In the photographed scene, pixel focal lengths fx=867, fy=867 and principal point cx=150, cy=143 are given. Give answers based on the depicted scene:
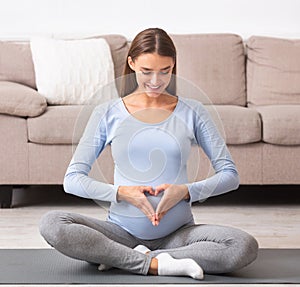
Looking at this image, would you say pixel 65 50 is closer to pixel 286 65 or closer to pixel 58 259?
pixel 286 65

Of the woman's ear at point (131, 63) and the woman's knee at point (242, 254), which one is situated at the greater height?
the woman's ear at point (131, 63)

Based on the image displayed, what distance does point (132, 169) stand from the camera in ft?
8.20

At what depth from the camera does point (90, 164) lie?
101 inches

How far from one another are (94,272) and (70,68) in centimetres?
178

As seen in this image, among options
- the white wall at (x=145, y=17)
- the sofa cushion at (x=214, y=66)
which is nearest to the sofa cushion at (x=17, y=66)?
the white wall at (x=145, y=17)

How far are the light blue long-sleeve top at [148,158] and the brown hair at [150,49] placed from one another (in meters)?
0.07

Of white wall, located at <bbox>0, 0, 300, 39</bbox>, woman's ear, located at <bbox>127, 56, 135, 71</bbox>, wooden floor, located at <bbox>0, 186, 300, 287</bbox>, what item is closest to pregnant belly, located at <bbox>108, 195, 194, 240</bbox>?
woman's ear, located at <bbox>127, 56, 135, 71</bbox>

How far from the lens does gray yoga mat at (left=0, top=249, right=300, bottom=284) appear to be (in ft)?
8.07

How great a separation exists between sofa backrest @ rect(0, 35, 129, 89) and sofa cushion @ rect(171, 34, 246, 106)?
32cm

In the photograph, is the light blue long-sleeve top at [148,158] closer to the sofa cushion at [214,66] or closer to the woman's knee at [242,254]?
the woman's knee at [242,254]

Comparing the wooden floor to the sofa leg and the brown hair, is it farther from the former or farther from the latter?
the brown hair

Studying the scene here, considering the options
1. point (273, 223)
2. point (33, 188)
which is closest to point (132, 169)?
point (273, 223)

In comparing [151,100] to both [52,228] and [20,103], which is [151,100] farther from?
[20,103]

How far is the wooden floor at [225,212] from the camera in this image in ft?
10.5
